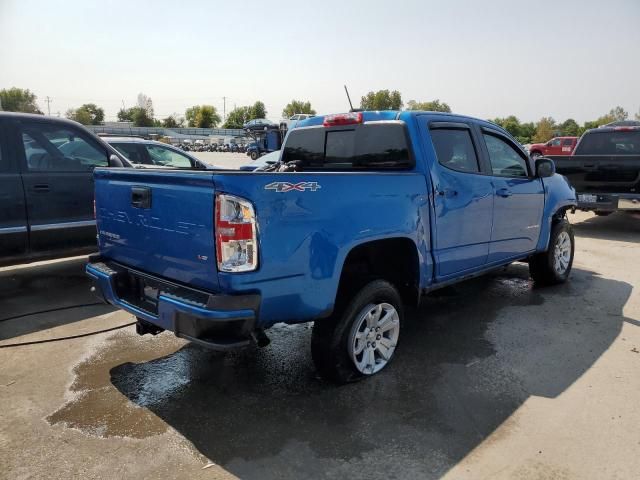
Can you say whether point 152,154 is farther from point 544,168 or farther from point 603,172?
point 603,172

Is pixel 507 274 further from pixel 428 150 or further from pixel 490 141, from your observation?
pixel 428 150

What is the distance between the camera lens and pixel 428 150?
3.94m

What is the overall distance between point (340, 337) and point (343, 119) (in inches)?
79.3

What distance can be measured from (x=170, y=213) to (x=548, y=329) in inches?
145

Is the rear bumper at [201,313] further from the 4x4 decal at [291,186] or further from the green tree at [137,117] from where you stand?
the green tree at [137,117]

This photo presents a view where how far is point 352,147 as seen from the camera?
4.32 meters

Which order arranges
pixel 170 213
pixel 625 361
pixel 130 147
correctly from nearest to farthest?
pixel 170 213 < pixel 625 361 < pixel 130 147

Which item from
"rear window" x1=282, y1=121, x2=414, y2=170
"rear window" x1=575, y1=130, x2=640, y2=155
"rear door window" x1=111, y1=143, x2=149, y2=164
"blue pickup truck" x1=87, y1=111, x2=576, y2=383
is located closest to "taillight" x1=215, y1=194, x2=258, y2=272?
"blue pickup truck" x1=87, y1=111, x2=576, y2=383

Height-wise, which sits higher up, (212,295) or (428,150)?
(428,150)

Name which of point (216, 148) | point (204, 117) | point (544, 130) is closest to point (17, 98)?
point (204, 117)

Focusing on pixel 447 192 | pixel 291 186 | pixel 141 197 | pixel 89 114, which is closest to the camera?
pixel 291 186

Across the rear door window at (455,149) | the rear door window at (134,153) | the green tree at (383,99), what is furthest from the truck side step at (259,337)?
the green tree at (383,99)

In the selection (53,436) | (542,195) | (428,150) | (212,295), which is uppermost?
(428,150)

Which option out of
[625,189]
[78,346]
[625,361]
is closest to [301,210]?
[78,346]
